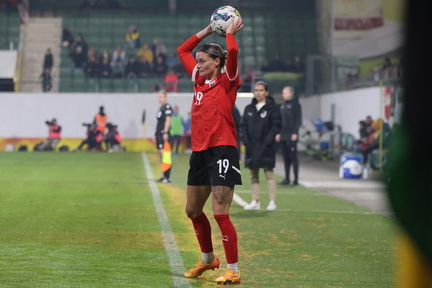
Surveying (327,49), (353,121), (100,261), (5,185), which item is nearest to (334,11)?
(327,49)

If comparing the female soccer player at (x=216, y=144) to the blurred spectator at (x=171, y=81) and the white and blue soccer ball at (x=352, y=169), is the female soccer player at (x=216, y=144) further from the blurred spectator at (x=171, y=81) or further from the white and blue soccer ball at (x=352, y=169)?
the blurred spectator at (x=171, y=81)

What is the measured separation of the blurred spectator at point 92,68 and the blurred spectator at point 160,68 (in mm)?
2987

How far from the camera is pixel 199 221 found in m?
Answer: 6.20

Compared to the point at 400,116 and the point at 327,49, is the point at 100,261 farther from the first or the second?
the point at 327,49

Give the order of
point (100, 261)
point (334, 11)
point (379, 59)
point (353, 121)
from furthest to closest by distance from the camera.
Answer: point (334, 11), point (379, 59), point (353, 121), point (100, 261)

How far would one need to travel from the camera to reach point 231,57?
5699 mm

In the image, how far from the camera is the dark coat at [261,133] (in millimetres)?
11672

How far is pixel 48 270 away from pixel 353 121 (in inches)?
934

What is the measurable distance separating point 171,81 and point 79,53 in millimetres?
6796

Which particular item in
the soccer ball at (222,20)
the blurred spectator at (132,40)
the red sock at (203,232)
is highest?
the blurred spectator at (132,40)

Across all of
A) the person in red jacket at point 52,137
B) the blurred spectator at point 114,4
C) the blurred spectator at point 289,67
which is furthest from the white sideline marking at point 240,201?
the blurred spectator at point 114,4

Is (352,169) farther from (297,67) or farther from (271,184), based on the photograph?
(297,67)

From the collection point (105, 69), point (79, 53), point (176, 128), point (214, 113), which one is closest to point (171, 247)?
point (214, 113)

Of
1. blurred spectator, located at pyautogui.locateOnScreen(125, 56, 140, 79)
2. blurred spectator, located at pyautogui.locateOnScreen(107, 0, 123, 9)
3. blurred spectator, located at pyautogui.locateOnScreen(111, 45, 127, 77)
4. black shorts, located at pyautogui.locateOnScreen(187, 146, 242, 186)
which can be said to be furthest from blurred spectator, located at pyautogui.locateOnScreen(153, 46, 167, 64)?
black shorts, located at pyautogui.locateOnScreen(187, 146, 242, 186)
